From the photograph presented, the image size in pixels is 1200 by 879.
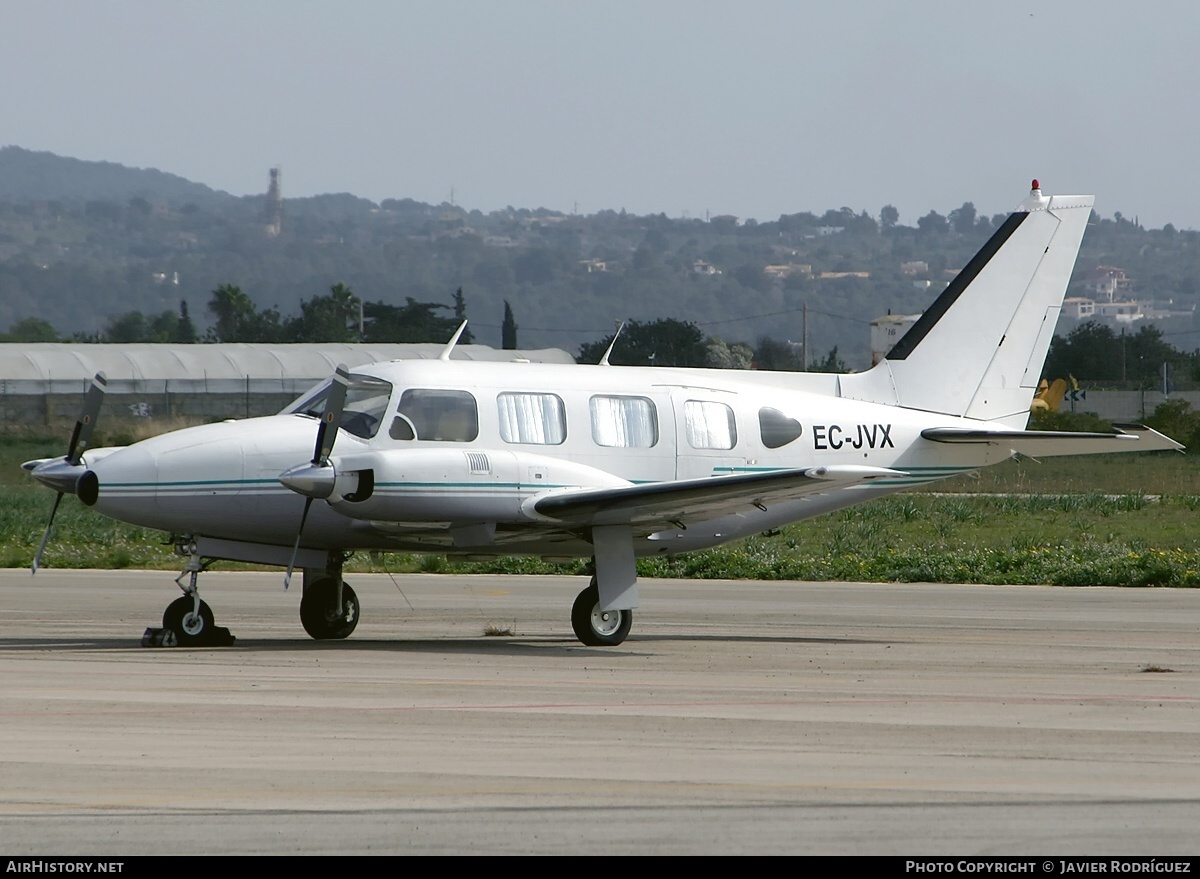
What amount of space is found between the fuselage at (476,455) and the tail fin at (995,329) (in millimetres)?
1497

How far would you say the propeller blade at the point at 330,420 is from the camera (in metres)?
14.5

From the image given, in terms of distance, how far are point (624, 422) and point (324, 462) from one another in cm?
350

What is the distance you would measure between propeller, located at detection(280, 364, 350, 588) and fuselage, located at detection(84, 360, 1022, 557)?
143mm

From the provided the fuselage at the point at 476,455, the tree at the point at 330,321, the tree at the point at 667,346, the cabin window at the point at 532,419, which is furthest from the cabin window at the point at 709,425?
the tree at the point at 330,321

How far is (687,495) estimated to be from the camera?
15.1 meters

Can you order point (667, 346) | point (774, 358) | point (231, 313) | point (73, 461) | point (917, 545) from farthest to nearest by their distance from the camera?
point (231, 313) → point (774, 358) → point (667, 346) → point (917, 545) → point (73, 461)

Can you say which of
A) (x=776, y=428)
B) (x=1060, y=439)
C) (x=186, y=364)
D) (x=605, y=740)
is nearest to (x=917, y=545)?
(x=1060, y=439)

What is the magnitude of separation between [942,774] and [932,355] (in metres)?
10.7

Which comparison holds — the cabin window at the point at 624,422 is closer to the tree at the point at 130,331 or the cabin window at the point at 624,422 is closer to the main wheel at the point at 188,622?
the main wheel at the point at 188,622

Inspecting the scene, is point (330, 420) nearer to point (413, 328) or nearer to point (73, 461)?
point (73, 461)

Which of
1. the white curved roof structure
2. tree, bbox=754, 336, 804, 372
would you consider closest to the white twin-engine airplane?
the white curved roof structure

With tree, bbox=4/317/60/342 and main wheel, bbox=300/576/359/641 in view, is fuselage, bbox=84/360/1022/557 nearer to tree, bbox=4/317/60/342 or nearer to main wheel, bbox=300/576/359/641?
main wheel, bbox=300/576/359/641

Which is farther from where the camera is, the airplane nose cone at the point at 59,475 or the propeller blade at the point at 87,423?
the propeller blade at the point at 87,423
